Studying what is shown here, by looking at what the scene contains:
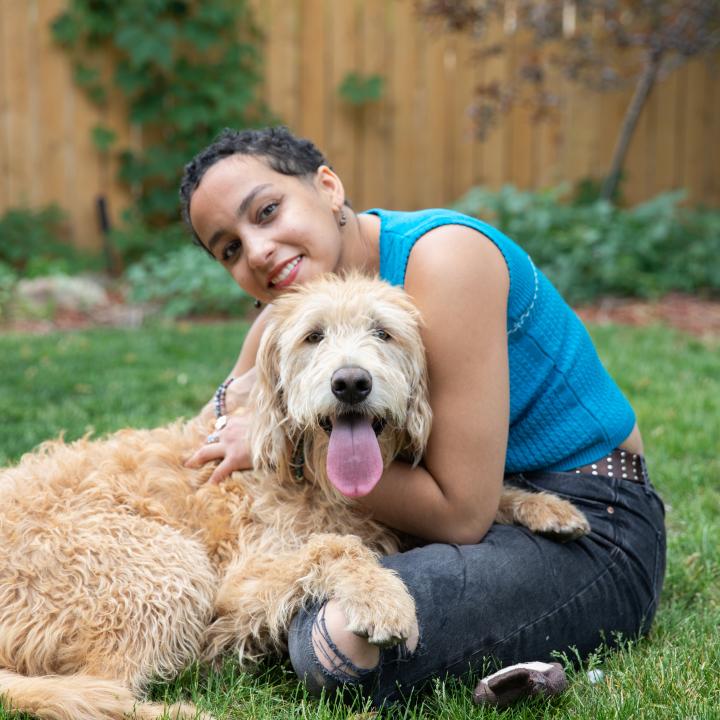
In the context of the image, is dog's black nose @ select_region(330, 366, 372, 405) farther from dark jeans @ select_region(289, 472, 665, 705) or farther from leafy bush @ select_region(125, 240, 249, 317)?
leafy bush @ select_region(125, 240, 249, 317)

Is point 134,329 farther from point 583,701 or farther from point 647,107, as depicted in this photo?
point 647,107

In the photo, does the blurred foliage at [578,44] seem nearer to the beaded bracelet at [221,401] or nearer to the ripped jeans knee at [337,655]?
the beaded bracelet at [221,401]

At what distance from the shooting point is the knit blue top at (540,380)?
2.93m

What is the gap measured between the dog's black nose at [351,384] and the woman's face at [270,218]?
1.80 ft

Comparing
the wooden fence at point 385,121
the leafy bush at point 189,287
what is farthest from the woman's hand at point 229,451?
the wooden fence at point 385,121

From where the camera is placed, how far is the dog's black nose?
99.9 inches

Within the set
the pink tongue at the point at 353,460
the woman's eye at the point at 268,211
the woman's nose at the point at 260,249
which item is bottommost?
the pink tongue at the point at 353,460

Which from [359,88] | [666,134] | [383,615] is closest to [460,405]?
[383,615]

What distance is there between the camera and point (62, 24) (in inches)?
390

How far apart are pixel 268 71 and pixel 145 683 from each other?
29.7ft

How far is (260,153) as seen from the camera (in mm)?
3055

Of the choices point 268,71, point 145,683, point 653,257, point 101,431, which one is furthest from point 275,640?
point 268,71

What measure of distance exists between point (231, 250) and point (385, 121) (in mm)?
8037

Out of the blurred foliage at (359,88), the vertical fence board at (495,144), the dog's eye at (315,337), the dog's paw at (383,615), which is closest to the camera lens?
the dog's paw at (383,615)
